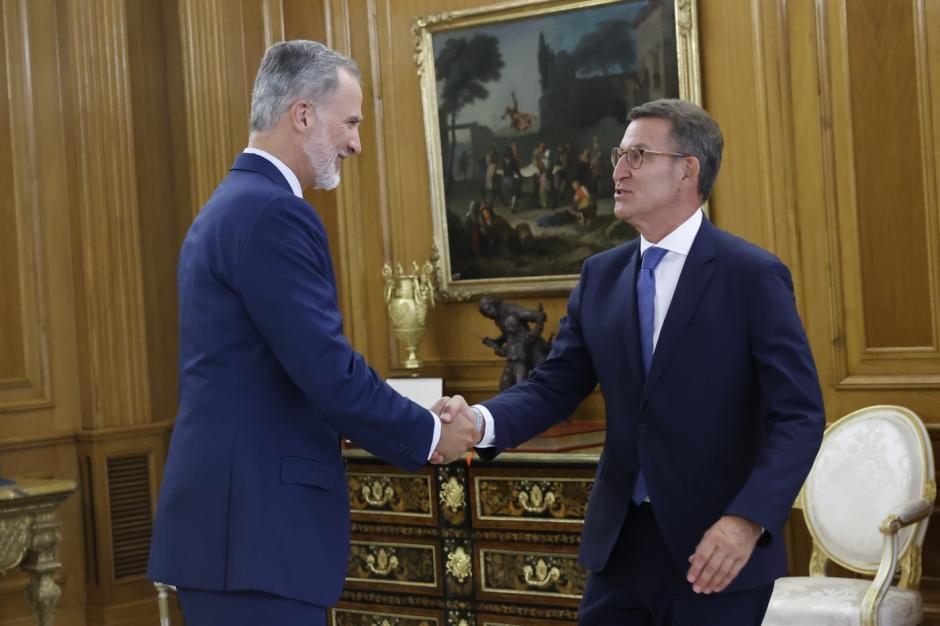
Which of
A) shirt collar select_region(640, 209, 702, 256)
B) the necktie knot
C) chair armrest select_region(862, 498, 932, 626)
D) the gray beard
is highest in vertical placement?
the gray beard

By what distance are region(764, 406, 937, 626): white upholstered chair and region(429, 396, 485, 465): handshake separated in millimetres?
1674

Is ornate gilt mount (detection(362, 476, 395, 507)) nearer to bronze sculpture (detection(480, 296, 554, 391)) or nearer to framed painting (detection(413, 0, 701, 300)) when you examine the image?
bronze sculpture (detection(480, 296, 554, 391))

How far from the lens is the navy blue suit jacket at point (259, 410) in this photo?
8.93 feet

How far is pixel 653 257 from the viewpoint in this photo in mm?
2957

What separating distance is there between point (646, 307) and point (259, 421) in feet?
2.91

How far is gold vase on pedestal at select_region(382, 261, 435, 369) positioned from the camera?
19.8 ft

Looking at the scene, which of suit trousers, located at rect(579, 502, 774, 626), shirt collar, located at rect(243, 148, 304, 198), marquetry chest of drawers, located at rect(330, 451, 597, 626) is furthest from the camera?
marquetry chest of drawers, located at rect(330, 451, 597, 626)

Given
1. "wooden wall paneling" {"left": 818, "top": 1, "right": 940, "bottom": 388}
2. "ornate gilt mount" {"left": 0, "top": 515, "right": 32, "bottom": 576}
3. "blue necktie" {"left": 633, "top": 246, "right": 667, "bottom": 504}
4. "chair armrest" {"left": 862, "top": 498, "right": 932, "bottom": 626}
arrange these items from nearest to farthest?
1. "blue necktie" {"left": 633, "top": 246, "right": 667, "bottom": 504}
2. "chair armrest" {"left": 862, "top": 498, "right": 932, "bottom": 626}
3. "wooden wall paneling" {"left": 818, "top": 1, "right": 940, "bottom": 388}
4. "ornate gilt mount" {"left": 0, "top": 515, "right": 32, "bottom": 576}

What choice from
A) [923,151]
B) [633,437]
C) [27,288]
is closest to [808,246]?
[923,151]

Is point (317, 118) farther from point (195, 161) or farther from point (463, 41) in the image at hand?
point (195, 161)

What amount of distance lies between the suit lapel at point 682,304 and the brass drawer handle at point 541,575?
2.44m

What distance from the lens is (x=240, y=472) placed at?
8.94 feet

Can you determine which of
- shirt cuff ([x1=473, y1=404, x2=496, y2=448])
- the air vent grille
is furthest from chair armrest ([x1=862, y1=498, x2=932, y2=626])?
the air vent grille

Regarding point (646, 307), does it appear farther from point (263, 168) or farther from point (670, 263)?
point (263, 168)
